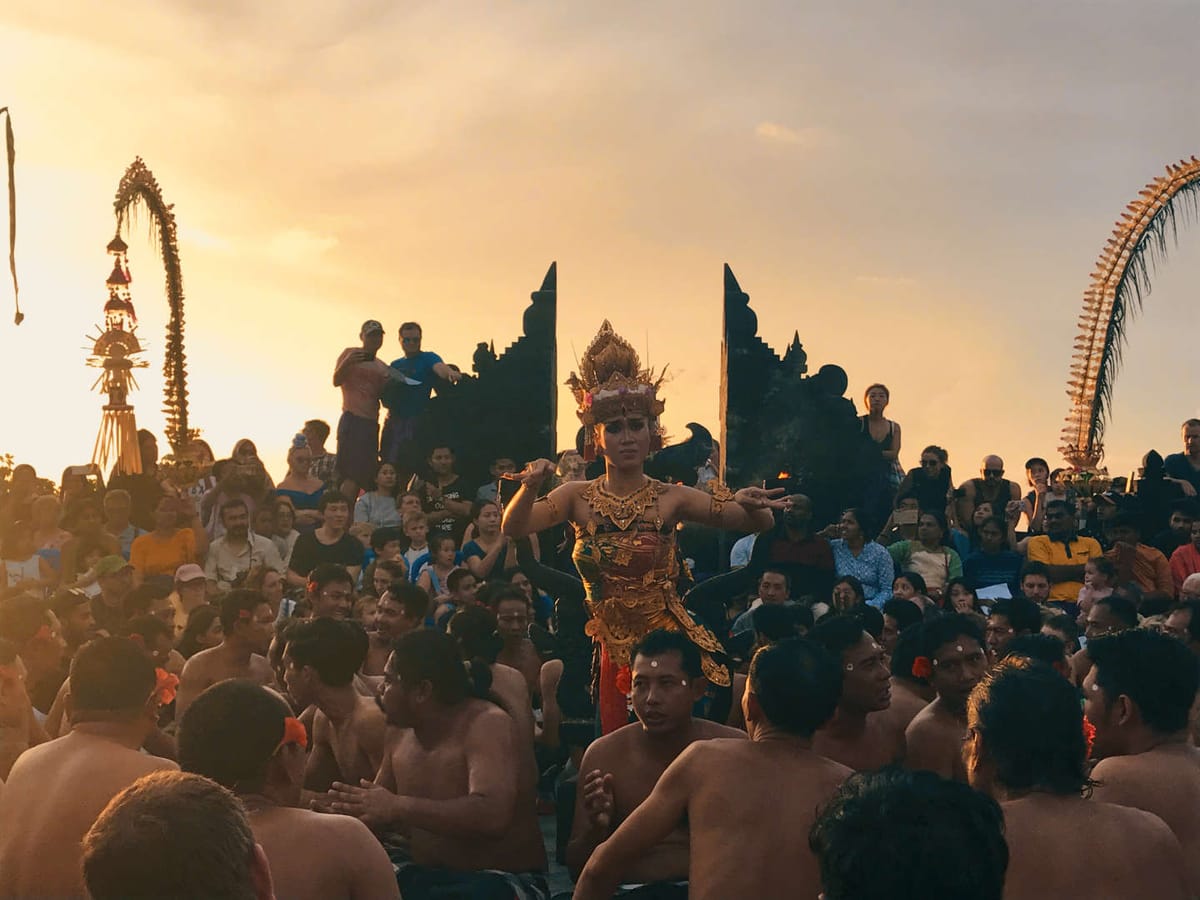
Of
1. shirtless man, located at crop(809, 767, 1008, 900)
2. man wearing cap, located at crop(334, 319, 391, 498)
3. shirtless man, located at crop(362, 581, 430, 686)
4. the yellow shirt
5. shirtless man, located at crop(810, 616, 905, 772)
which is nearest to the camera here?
shirtless man, located at crop(809, 767, 1008, 900)

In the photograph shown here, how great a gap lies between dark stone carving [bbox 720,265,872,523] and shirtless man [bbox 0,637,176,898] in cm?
971

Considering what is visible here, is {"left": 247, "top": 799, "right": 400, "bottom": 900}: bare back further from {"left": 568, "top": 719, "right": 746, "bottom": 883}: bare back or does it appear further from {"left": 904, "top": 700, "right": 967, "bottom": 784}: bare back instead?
{"left": 904, "top": 700, "right": 967, "bottom": 784}: bare back

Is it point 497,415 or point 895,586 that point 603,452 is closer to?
point 895,586

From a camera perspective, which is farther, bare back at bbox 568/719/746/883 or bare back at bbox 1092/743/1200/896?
bare back at bbox 568/719/746/883

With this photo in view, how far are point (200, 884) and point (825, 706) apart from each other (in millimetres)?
2276

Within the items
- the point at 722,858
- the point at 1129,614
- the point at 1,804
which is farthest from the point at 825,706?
the point at 1129,614

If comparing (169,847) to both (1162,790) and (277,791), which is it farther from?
(1162,790)

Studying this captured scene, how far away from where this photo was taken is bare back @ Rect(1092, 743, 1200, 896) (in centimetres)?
400

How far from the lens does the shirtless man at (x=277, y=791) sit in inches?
140

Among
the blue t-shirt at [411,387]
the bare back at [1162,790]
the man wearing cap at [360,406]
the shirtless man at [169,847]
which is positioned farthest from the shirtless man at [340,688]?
the blue t-shirt at [411,387]

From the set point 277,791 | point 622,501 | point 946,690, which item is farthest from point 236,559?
point 277,791

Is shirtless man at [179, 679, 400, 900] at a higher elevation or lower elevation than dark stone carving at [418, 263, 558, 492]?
lower

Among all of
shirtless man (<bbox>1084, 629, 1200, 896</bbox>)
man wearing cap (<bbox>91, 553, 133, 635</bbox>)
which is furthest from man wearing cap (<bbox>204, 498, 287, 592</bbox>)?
shirtless man (<bbox>1084, 629, 1200, 896</bbox>)

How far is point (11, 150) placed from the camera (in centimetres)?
669
